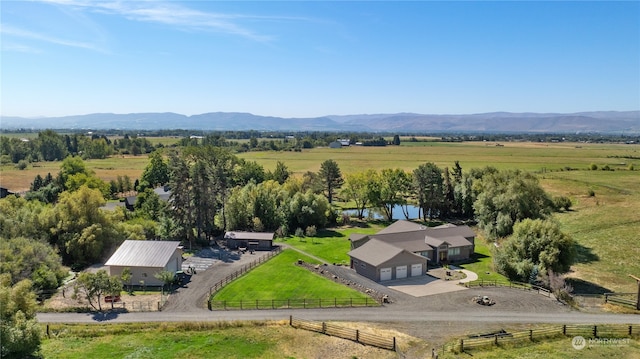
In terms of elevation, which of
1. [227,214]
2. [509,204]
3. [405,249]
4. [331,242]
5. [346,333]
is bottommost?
[331,242]

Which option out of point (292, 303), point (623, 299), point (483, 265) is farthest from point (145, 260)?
point (623, 299)

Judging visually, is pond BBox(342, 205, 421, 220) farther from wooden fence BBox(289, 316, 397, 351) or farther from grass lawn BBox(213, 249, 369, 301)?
wooden fence BBox(289, 316, 397, 351)

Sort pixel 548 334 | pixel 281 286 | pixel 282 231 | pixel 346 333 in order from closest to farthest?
pixel 548 334 < pixel 346 333 < pixel 281 286 < pixel 282 231

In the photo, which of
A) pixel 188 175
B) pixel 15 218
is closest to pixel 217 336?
pixel 188 175

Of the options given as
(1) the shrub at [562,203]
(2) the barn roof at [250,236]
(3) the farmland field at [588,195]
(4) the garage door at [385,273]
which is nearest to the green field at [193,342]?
(4) the garage door at [385,273]

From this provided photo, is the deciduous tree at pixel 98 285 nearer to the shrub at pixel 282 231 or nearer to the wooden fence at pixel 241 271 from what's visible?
the wooden fence at pixel 241 271

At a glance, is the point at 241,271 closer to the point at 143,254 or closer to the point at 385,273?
the point at 143,254

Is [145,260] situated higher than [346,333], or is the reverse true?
[145,260]
